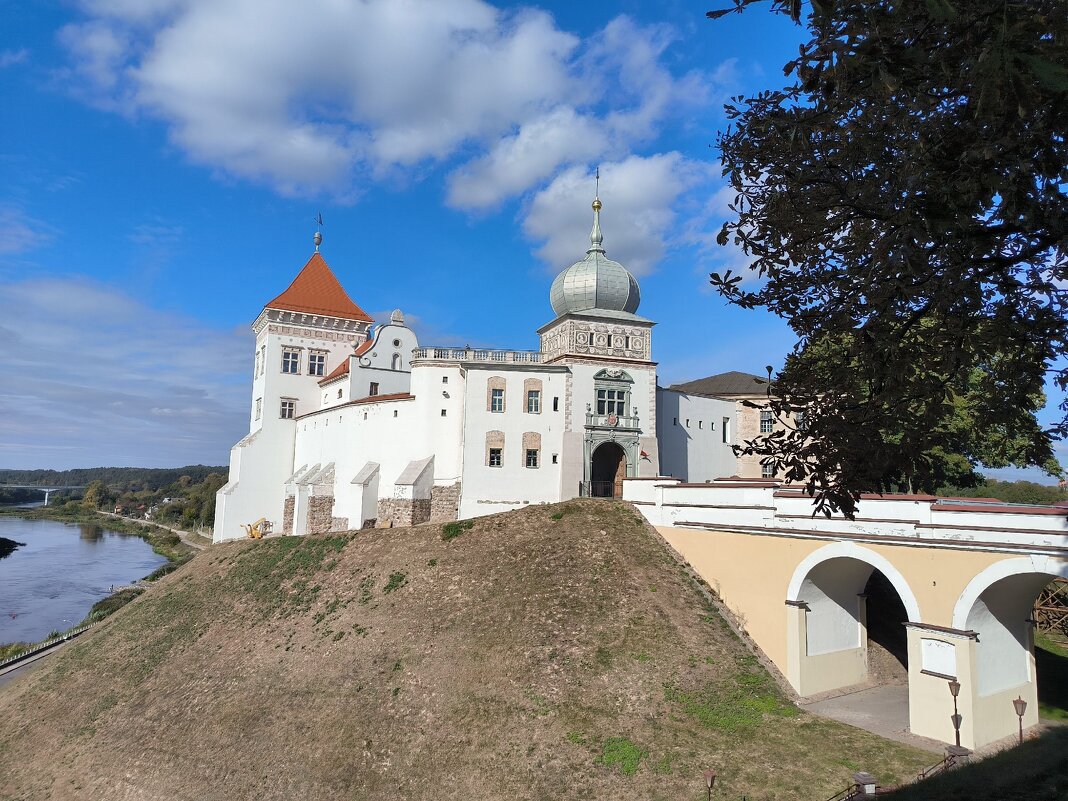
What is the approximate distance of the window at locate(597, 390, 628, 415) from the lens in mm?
30375

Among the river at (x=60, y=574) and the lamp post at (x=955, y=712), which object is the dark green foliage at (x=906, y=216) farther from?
the river at (x=60, y=574)

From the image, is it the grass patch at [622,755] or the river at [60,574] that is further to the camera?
the river at [60,574]

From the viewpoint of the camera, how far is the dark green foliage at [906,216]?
4805 mm

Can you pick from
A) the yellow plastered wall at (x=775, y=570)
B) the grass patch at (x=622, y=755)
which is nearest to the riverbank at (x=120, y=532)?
the grass patch at (x=622, y=755)

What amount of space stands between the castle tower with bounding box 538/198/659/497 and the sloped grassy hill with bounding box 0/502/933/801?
3799 millimetres

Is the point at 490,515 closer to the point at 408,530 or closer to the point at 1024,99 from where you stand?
the point at 408,530

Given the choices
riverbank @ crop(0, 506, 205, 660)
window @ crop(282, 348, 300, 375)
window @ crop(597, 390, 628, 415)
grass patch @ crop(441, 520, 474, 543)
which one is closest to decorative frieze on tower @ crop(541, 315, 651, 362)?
window @ crop(597, 390, 628, 415)

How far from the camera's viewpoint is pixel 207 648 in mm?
25641

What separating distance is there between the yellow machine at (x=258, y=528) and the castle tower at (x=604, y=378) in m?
20.5

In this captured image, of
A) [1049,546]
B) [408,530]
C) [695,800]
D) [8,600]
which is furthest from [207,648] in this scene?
[8,600]

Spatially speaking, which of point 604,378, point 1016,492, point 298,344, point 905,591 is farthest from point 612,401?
point 1016,492

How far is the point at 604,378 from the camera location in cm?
3042

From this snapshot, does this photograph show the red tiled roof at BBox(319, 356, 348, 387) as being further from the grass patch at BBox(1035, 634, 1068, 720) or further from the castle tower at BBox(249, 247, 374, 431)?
the grass patch at BBox(1035, 634, 1068, 720)

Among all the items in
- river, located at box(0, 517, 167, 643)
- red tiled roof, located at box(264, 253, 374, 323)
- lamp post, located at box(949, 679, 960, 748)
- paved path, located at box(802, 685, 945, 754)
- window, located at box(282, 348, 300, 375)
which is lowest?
river, located at box(0, 517, 167, 643)
